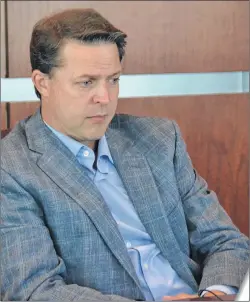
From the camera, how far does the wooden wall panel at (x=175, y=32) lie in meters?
2.18

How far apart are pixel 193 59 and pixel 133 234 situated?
40.5 inches

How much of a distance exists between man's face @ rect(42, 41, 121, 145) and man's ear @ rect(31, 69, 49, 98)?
0.01 m

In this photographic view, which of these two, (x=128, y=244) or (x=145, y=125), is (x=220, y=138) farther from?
(x=128, y=244)

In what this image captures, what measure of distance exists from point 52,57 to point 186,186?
1.69 ft

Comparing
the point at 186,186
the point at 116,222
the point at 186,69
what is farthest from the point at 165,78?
the point at 116,222

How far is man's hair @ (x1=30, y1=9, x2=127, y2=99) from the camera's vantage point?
56.7 inches

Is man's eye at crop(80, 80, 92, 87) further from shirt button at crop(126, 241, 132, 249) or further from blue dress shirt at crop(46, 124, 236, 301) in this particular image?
shirt button at crop(126, 241, 132, 249)

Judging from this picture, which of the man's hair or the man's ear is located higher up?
the man's hair

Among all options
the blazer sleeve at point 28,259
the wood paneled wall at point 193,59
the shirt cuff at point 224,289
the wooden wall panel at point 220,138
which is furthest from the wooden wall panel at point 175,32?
the shirt cuff at point 224,289

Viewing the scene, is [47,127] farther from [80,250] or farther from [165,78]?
[165,78]

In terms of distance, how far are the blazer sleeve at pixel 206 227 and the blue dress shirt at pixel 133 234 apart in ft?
0.35

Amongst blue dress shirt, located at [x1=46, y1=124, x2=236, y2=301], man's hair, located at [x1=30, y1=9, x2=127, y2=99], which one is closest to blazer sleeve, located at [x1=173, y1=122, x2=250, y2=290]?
blue dress shirt, located at [x1=46, y1=124, x2=236, y2=301]

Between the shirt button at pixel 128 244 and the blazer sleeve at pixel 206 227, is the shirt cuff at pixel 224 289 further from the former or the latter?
the shirt button at pixel 128 244

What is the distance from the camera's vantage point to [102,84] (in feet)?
4.80
